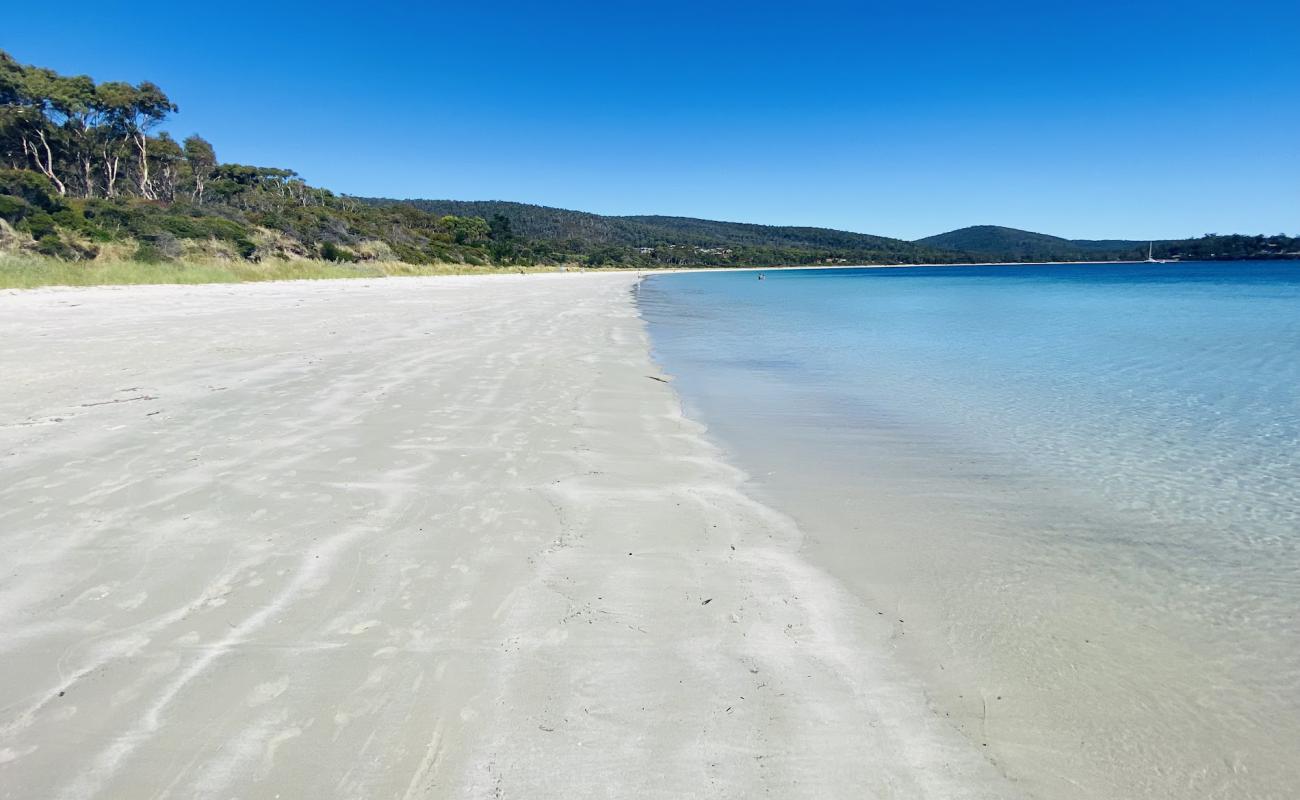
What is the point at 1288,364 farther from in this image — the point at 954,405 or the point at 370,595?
the point at 370,595

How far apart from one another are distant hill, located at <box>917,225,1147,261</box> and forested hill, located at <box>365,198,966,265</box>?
41.7 feet

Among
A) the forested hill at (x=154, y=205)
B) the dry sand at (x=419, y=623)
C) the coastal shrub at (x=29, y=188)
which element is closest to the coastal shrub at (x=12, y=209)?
the forested hill at (x=154, y=205)

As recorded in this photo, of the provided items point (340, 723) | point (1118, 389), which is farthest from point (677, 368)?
point (340, 723)

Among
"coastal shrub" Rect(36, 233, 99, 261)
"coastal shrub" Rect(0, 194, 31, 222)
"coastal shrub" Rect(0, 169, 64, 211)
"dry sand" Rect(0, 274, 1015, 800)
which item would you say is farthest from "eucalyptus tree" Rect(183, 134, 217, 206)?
"dry sand" Rect(0, 274, 1015, 800)

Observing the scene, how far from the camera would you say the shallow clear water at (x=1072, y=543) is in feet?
6.28

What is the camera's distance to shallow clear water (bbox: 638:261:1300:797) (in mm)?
1913

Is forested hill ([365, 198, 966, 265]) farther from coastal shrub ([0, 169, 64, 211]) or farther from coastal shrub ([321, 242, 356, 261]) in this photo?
coastal shrub ([0, 169, 64, 211])

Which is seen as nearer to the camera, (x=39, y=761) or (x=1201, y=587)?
(x=39, y=761)

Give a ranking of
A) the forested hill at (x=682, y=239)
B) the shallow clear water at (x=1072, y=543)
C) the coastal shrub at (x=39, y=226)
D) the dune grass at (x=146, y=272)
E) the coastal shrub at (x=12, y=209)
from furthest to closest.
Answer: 1. the forested hill at (x=682, y=239)
2. the coastal shrub at (x=12, y=209)
3. the coastal shrub at (x=39, y=226)
4. the dune grass at (x=146, y=272)
5. the shallow clear water at (x=1072, y=543)

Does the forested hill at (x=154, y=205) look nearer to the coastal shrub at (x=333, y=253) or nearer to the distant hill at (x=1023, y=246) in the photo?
the coastal shrub at (x=333, y=253)

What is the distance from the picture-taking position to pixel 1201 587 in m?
2.84

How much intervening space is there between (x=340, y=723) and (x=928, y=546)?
253cm

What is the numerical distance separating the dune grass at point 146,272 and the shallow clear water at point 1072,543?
1554cm

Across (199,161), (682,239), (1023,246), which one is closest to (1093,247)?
(1023,246)
